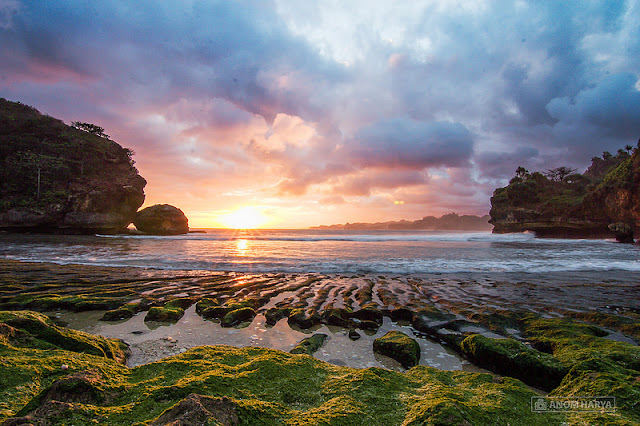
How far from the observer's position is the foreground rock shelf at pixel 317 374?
7.29 feet

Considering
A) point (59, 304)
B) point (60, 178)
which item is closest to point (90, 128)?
point (60, 178)

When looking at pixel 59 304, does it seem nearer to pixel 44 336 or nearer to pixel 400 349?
pixel 44 336

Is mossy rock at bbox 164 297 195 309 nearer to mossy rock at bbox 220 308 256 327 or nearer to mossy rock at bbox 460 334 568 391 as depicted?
mossy rock at bbox 220 308 256 327

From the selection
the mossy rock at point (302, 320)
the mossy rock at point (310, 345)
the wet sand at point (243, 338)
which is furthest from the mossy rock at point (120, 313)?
the mossy rock at point (310, 345)

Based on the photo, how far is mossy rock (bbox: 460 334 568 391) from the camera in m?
3.75

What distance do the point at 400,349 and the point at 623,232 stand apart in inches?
2281

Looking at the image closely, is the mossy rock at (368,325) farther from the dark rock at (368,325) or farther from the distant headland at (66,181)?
the distant headland at (66,181)

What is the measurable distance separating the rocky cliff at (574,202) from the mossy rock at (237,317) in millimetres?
53016

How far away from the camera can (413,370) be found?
3.54m

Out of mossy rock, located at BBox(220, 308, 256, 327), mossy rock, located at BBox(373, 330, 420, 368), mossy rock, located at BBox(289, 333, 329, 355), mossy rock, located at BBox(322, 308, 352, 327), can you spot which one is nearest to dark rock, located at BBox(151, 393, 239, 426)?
mossy rock, located at BBox(289, 333, 329, 355)

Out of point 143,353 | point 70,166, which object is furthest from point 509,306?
point 70,166

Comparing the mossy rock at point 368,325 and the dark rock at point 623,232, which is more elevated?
the dark rock at point 623,232

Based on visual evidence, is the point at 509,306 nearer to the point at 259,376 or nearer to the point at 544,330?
the point at 544,330

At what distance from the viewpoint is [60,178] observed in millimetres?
49031
